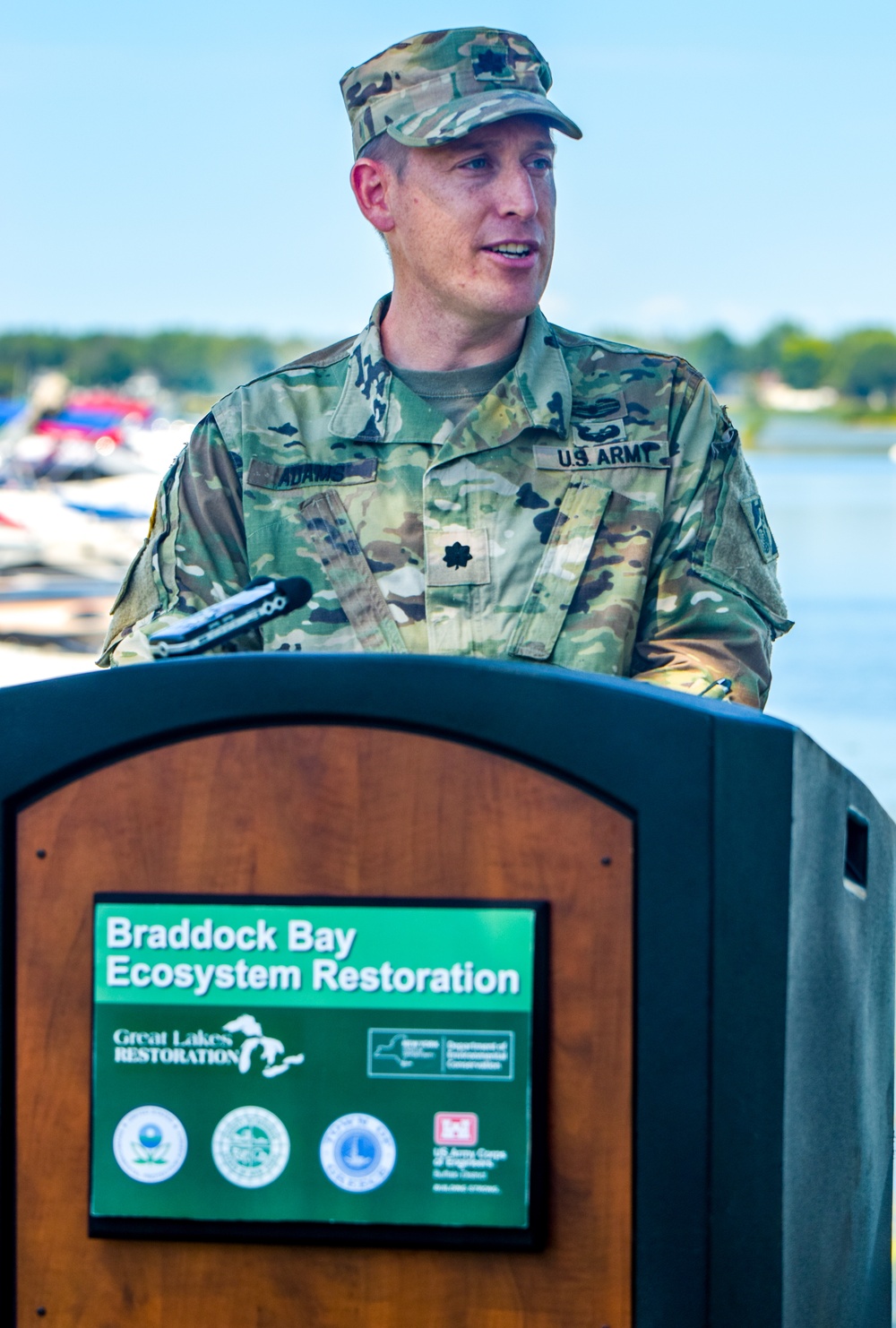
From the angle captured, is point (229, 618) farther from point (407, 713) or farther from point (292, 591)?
point (407, 713)

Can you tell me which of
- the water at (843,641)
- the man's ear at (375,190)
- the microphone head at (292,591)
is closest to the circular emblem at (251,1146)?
the microphone head at (292,591)

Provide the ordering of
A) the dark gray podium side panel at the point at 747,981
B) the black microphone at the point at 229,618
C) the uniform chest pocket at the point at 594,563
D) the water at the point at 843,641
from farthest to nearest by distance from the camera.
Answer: the water at the point at 843,641
the uniform chest pocket at the point at 594,563
the black microphone at the point at 229,618
the dark gray podium side panel at the point at 747,981

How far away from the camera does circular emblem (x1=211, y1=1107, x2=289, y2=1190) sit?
52.1 inches

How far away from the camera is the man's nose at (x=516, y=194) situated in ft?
7.04

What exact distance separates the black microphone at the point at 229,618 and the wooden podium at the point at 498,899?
9 centimetres

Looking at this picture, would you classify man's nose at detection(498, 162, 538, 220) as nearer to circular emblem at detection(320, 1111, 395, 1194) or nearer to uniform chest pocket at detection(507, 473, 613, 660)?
uniform chest pocket at detection(507, 473, 613, 660)

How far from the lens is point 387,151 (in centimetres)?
231

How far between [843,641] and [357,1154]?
1298 cm

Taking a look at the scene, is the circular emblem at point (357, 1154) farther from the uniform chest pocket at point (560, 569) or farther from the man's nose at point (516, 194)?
the man's nose at point (516, 194)

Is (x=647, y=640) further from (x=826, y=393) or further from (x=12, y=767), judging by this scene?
(x=826, y=393)

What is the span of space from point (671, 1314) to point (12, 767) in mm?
617


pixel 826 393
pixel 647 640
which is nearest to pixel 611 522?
pixel 647 640

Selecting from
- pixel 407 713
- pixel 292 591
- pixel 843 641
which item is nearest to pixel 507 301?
pixel 292 591

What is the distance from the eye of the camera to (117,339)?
126562 millimetres
